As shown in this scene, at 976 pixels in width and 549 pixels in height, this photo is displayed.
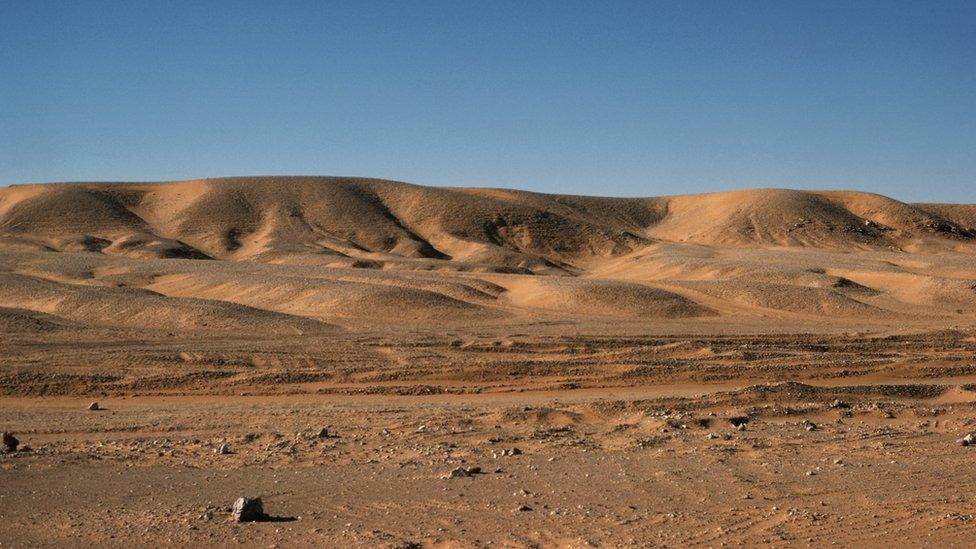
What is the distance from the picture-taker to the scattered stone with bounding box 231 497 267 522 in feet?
30.1

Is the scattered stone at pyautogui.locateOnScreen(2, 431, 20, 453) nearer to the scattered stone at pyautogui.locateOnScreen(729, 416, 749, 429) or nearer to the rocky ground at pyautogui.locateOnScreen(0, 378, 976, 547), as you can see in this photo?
the rocky ground at pyautogui.locateOnScreen(0, 378, 976, 547)

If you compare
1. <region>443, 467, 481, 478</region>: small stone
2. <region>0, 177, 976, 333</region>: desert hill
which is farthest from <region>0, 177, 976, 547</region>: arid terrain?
<region>0, 177, 976, 333</region>: desert hill

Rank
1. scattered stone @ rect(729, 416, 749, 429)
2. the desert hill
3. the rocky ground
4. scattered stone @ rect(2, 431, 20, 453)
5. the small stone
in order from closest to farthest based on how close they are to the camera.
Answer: the rocky ground < the small stone < scattered stone @ rect(2, 431, 20, 453) < scattered stone @ rect(729, 416, 749, 429) < the desert hill

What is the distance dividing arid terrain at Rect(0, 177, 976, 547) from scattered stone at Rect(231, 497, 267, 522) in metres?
0.09

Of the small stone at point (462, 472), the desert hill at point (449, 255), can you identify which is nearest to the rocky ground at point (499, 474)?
the small stone at point (462, 472)

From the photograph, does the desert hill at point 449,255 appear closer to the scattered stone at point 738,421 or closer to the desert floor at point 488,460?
the desert floor at point 488,460

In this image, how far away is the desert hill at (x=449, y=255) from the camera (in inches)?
1406

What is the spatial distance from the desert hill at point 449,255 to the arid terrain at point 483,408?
298 mm

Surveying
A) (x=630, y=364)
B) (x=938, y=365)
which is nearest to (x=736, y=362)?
(x=630, y=364)

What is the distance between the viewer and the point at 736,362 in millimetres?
24125

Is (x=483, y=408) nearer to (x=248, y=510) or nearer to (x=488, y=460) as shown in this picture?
(x=488, y=460)

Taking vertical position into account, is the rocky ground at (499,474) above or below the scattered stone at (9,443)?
below

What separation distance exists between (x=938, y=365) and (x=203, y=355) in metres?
17.5

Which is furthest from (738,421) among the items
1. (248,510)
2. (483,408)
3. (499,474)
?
(248,510)
